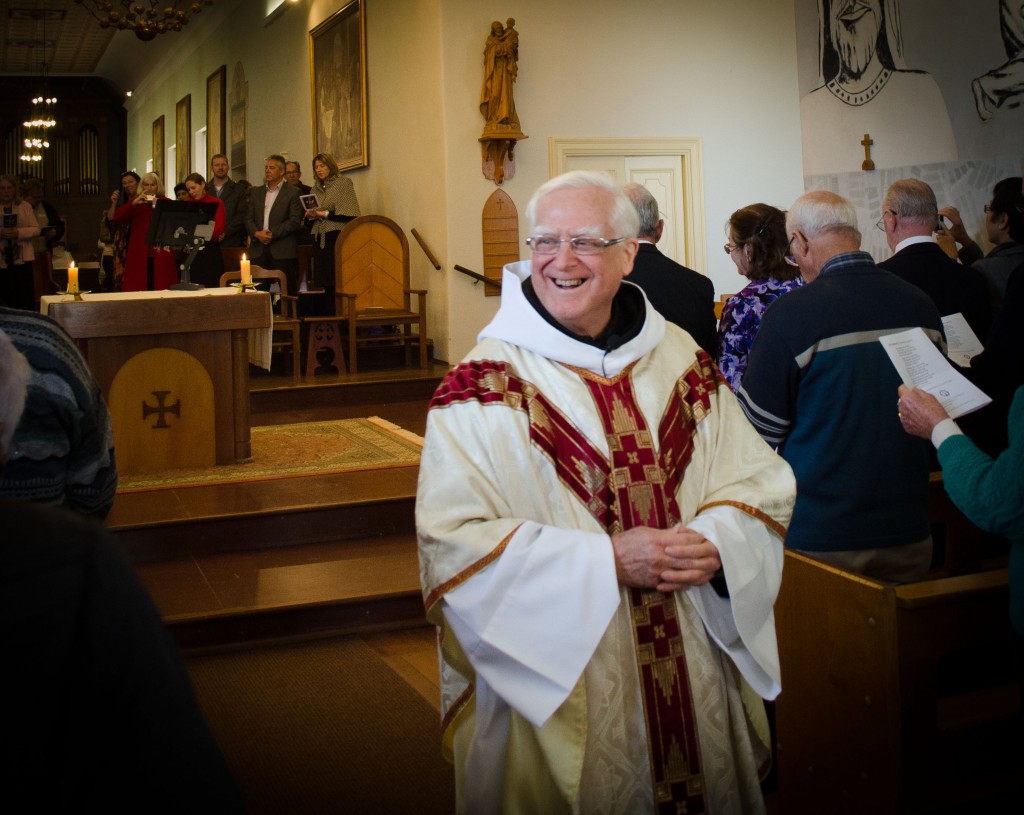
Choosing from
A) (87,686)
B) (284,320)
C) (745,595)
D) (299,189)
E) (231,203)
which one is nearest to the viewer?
(87,686)

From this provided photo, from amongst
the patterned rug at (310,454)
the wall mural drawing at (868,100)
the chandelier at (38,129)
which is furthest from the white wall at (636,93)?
the chandelier at (38,129)

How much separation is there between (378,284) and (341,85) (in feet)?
9.75

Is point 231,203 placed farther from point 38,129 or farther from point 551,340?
point 38,129

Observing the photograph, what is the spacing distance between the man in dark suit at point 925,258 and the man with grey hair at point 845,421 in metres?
0.91

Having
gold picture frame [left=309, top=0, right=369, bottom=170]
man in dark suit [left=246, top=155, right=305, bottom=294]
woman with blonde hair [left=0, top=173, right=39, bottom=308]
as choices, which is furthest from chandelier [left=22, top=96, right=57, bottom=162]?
man in dark suit [left=246, top=155, right=305, bottom=294]

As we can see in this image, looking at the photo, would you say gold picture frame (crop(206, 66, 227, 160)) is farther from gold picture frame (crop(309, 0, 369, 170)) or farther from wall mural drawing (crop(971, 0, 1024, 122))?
wall mural drawing (crop(971, 0, 1024, 122))

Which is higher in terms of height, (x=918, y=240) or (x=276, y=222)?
(x=276, y=222)

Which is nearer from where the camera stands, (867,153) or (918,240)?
(918,240)

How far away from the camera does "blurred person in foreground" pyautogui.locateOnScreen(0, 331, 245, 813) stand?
926 millimetres

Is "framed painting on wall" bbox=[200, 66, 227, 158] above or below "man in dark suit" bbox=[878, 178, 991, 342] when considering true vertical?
above

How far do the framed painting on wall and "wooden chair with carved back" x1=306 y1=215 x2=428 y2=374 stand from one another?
796 cm

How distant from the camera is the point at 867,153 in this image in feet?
16.8

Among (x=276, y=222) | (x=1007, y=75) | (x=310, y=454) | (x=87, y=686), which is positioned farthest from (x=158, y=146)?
(x=87, y=686)

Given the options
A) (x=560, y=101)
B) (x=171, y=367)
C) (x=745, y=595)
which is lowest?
(x=745, y=595)
